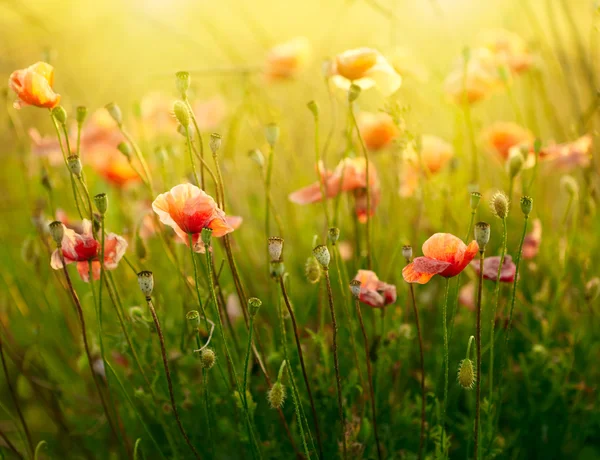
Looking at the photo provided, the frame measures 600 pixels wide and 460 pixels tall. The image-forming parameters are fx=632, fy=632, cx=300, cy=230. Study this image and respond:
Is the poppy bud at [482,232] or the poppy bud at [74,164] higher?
the poppy bud at [74,164]

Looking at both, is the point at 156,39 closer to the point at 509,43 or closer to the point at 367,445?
the point at 509,43

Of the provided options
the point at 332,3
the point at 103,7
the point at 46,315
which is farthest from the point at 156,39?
the point at 46,315

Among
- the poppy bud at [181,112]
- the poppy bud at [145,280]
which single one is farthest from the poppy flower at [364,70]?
the poppy bud at [145,280]

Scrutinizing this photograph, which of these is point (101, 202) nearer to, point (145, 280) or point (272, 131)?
point (145, 280)

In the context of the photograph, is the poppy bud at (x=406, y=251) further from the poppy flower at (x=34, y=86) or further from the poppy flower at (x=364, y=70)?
the poppy flower at (x=34, y=86)

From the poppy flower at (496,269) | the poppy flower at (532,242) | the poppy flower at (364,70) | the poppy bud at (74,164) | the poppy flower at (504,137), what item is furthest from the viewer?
the poppy flower at (504,137)

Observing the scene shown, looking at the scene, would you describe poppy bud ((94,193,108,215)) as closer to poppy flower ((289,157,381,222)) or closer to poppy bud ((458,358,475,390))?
poppy flower ((289,157,381,222))

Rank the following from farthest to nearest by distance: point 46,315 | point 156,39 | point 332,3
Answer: point 156,39 → point 332,3 → point 46,315
